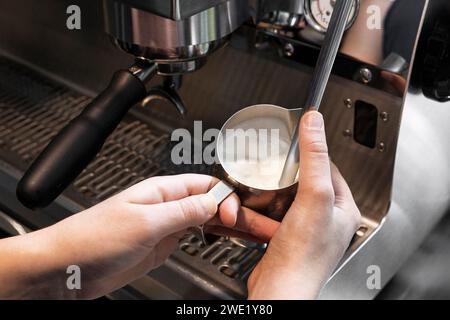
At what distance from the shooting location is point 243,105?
722 millimetres

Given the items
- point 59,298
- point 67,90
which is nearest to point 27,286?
point 59,298

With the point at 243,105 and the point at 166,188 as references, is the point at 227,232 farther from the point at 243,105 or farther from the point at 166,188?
the point at 243,105

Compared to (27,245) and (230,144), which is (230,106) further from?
(27,245)

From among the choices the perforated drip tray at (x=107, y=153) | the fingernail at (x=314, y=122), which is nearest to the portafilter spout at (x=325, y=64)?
the fingernail at (x=314, y=122)

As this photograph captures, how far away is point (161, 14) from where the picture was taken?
19.1 inches

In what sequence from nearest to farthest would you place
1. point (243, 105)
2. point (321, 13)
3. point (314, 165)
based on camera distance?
point (314, 165) → point (321, 13) → point (243, 105)

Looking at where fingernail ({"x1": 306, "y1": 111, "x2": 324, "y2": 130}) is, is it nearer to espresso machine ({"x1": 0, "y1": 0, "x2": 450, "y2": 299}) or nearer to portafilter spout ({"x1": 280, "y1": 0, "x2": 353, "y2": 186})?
portafilter spout ({"x1": 280, "y1": 0, "x2": 353, "y2": 186})

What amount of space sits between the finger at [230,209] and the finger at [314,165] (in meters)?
0.06

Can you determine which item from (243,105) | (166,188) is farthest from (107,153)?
(166,188)

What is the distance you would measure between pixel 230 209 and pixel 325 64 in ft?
0.46

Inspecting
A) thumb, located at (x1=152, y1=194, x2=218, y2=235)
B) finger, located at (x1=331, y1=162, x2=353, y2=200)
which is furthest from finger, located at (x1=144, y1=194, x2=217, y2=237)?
finger, located at (x1=331, y1=162, x2=353, y2=200)

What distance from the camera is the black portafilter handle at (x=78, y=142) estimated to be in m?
0.53

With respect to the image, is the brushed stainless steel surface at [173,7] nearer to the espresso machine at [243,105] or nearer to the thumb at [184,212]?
the espresso machine at [243,105]

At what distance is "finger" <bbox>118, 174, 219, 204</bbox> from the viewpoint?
0.49 meters
